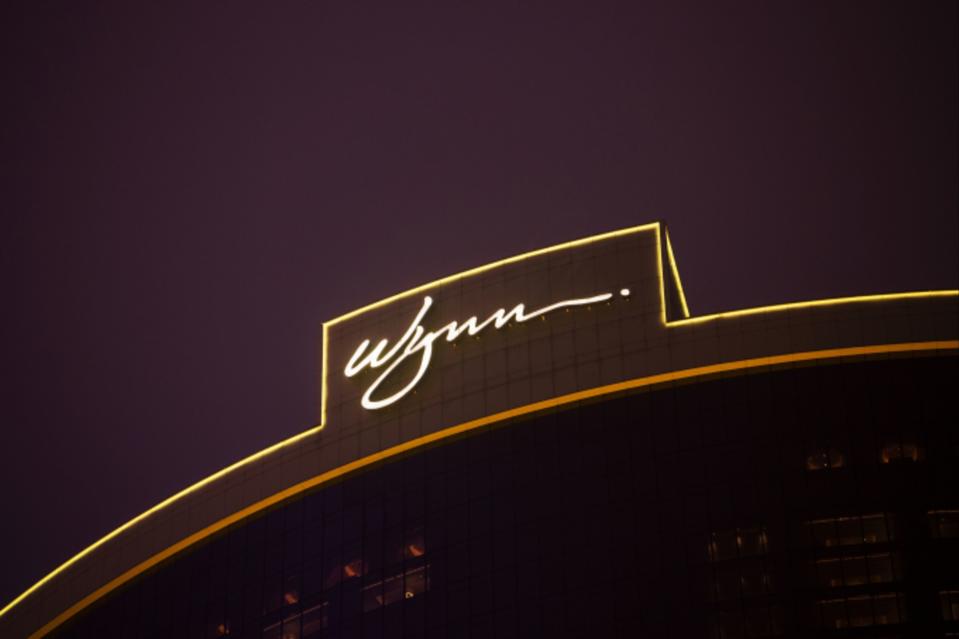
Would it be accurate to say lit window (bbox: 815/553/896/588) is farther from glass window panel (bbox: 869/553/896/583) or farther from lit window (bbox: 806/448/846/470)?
lit window (bbox: 806/448/846/470)

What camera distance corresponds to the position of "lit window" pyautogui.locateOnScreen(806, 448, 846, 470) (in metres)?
93.0

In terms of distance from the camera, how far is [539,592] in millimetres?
94750

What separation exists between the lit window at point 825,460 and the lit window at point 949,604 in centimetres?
825

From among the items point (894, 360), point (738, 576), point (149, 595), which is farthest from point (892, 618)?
point (149, 595)

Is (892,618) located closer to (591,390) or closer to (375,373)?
(591,390)

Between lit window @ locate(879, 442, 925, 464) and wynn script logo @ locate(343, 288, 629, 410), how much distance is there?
55.4ft

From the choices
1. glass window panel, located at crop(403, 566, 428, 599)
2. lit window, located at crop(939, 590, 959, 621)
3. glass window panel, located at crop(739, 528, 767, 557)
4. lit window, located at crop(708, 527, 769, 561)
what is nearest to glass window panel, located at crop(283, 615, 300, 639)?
glass window panel, located at crop(403, 566, 428, 599)

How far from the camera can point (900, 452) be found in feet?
304

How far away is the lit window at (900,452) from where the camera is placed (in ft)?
303

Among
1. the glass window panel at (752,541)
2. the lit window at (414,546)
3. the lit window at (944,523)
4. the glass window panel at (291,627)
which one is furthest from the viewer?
the glass window panel at (291,627)

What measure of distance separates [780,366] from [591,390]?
932cm

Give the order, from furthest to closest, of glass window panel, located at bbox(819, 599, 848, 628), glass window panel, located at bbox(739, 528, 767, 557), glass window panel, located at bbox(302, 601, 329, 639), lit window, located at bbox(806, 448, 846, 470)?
glass window panel, located at bbox(302, 601, 329, 639) < lit window, located at bbox(806, 448, 846, 470) < glass window panel, located at bbox(739, 528, 767, 557) < glass window panel, located at bbox(819, 599, 848, 628)

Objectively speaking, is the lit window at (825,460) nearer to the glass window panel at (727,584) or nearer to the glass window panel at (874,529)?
the glass window panel at (874,529)

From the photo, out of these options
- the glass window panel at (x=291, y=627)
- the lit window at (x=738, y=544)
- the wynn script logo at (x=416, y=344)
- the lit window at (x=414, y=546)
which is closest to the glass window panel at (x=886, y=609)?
the lit window at (x=738, y=544)
